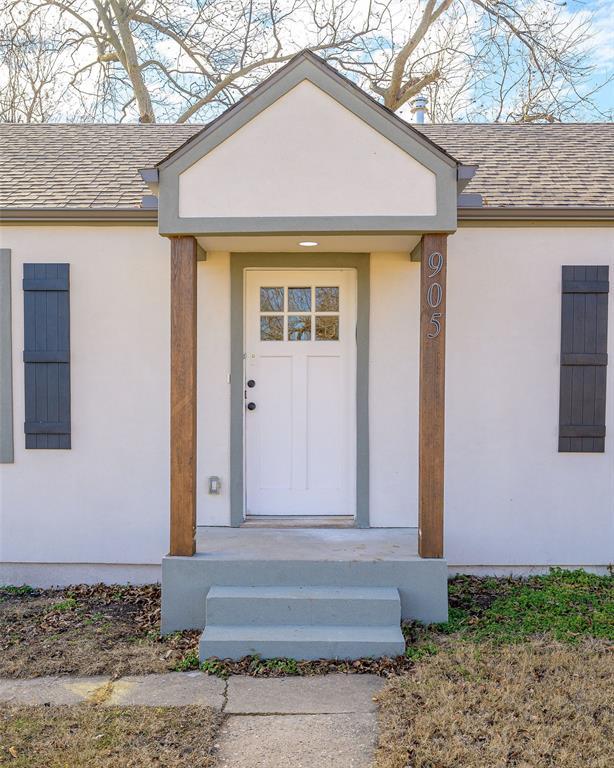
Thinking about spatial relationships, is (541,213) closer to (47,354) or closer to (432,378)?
(432,378)

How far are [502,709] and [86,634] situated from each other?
272cm

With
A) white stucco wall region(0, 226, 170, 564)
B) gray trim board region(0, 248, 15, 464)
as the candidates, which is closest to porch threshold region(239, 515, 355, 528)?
white stucco wall region(0, 226, 170, 564)

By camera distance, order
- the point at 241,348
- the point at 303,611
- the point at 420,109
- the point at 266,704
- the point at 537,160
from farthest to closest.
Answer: the point at 420,109 < the point at 537,160 < the point at 241,348 < the point at 303,611 < the point at 266,704

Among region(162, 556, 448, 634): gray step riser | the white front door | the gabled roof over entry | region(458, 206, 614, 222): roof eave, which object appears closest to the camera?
the gabled roof over entry

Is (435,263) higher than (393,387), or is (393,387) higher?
(435,263)

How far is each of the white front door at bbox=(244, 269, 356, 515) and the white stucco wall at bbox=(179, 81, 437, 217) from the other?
1314mm

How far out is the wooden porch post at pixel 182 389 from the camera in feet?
14.9

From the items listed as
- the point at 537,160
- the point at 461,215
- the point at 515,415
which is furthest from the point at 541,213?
the point at 515,415

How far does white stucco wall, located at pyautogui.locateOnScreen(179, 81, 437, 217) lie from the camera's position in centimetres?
441

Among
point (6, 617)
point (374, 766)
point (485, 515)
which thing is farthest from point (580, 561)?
point (6, 617)

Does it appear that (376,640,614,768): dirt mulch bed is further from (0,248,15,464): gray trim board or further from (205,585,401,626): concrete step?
(0,248,15,464): gray trim board

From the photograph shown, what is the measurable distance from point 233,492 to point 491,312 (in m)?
2.58

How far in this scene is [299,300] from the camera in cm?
574

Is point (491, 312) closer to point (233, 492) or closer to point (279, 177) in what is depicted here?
point (279, 177)
